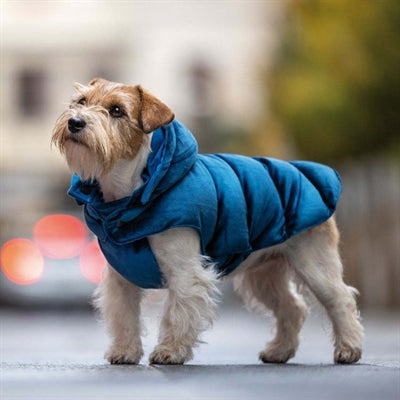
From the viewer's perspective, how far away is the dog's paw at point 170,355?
7.90 m

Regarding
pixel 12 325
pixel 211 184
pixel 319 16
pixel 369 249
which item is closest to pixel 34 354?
pixel 211 184

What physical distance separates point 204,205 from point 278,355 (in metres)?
1.66

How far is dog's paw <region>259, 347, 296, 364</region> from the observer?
910 centimetres

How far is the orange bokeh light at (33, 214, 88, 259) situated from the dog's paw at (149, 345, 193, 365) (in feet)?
50.9

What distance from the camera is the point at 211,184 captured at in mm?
8078

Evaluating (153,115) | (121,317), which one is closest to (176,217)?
(153,115)

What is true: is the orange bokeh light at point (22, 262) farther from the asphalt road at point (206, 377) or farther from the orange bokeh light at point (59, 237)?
the asphalt road at point (206, 377)

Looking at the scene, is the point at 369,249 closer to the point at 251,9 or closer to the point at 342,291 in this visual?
the point at 342,291

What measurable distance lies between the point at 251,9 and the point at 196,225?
2139 inches

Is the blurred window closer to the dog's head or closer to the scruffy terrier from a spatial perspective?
the scruffy terrier

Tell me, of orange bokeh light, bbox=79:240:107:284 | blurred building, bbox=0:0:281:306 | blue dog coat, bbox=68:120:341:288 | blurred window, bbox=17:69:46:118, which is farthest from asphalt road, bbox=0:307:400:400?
blurred window, bbox=17:69:46:118

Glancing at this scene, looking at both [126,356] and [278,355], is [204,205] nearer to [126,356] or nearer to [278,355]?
[126,356]

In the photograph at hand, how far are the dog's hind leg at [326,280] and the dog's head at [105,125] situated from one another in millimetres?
1389

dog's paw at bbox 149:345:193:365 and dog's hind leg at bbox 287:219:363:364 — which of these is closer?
dog's paw at bbox 149:345:193:365
